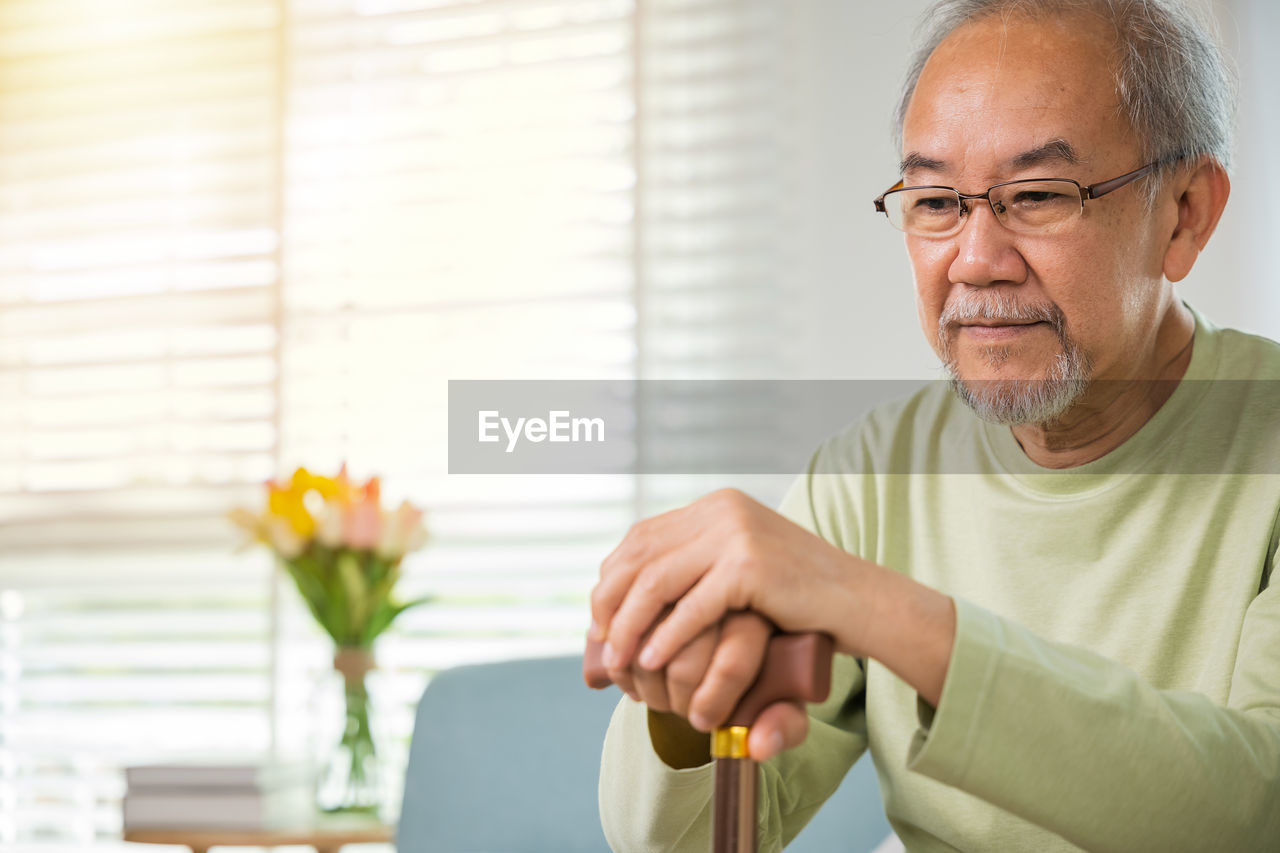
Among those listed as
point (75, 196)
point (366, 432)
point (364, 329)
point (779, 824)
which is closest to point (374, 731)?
point (366, 432)

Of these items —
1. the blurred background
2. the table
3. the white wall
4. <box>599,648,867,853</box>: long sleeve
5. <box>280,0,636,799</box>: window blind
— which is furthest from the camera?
<box>280,0,636,799</box>: window blind

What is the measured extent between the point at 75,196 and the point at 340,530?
142 centimetres

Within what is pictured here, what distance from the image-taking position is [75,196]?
2.84 meters

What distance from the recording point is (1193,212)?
111 cm

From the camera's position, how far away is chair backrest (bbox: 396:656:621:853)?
1560 mm

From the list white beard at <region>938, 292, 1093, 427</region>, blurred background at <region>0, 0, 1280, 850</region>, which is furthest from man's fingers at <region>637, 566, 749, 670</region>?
blurred background at <region>0, 0, 1280, 850</region>

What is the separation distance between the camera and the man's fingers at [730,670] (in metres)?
0.63

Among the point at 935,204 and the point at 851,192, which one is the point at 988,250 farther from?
the point at 851,192

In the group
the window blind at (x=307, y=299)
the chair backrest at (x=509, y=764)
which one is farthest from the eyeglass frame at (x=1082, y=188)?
the window blind at (x=307, y=299)

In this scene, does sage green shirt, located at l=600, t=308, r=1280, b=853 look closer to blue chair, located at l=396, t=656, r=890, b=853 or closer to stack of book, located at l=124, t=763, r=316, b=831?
blue chair, located at l=396, t=656, r=890, b=853

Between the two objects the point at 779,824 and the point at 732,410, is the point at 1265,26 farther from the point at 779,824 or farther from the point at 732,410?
the point at 779,824

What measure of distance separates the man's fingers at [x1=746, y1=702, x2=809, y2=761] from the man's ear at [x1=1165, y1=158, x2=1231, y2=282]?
0.70 metres

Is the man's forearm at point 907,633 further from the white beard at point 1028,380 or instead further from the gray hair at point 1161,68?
the gray hair at point 1161,68

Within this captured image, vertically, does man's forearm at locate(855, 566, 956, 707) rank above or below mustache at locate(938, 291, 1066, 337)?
below
